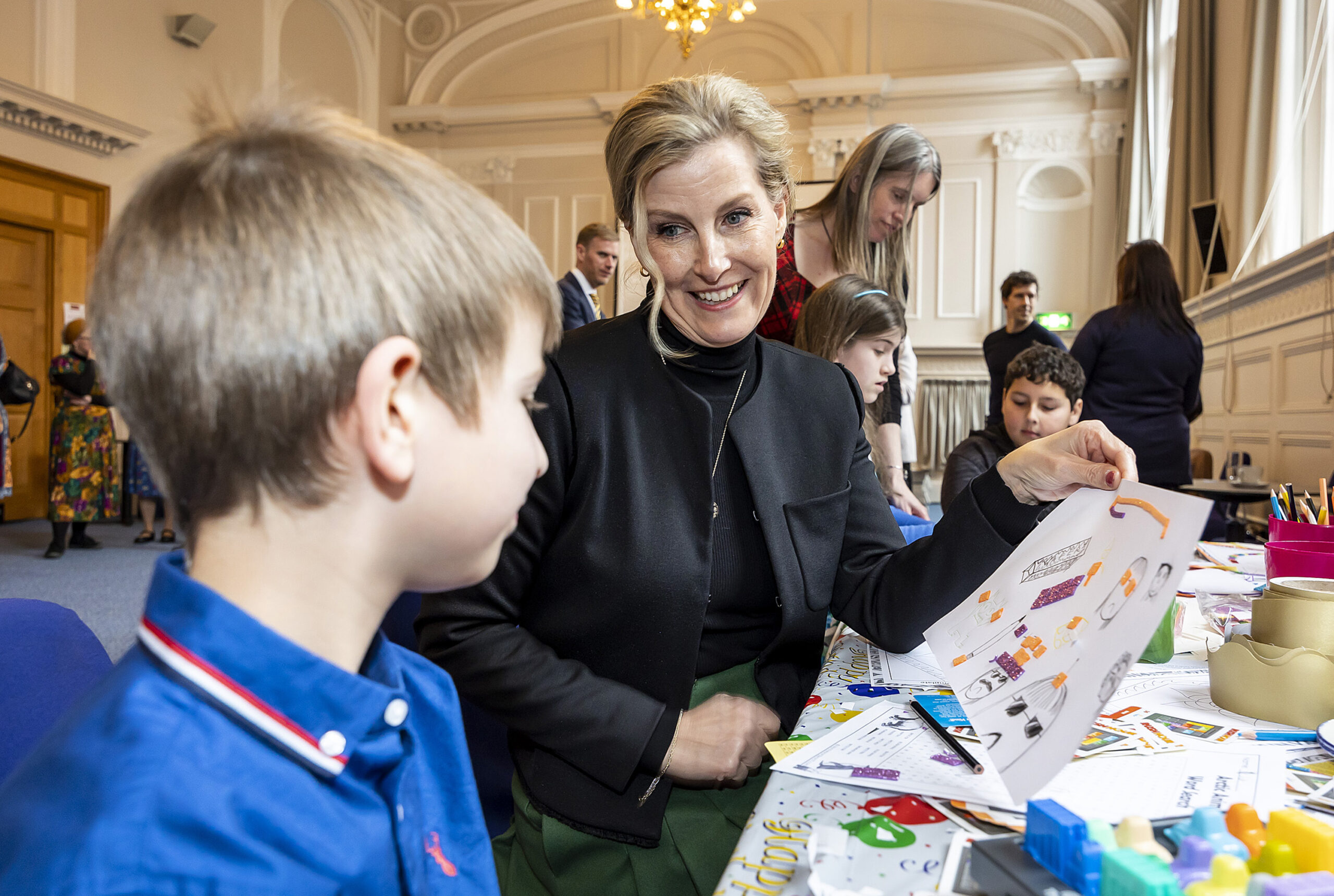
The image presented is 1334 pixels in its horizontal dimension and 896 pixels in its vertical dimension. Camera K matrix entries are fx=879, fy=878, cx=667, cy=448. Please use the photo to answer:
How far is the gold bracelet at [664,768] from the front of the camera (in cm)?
93

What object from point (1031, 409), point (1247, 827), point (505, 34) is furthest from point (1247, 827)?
point (505, 34)

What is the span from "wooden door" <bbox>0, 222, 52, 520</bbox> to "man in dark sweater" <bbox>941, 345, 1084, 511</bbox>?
620cm

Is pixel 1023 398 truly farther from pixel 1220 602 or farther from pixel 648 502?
pixel 648 502

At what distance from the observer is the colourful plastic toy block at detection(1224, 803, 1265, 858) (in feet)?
1.62

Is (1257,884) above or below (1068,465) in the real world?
below

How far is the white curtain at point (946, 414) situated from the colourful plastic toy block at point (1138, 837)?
7.09 metres

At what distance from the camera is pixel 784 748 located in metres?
0.75

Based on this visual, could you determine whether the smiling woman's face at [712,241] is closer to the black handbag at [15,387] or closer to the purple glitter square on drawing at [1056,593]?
the purple glitter square on drawing at [1056,593]

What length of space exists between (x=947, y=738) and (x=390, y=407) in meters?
0.53

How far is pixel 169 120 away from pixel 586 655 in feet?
2.22

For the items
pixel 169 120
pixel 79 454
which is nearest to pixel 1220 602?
pixel 169 120

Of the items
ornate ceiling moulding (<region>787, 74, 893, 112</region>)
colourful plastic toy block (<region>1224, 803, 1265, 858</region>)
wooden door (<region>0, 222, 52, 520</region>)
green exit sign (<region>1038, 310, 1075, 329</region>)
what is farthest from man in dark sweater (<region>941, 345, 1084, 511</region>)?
wooden door (<region>0, 222, 52, 520</region>)

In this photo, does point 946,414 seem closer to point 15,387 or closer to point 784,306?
point 784,306

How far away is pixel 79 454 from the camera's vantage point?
4.96 metres
